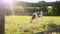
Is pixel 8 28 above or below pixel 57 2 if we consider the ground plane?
below

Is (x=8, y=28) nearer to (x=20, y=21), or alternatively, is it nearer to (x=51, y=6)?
(x=20, y=21)

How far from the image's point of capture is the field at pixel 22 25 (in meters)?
1.76

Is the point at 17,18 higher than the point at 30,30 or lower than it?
higher

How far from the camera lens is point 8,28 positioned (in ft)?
5.78

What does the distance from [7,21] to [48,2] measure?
1.70 feet

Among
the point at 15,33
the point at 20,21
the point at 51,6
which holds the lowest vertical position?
the point at 15,33

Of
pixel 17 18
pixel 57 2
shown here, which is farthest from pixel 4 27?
pixel 57 2

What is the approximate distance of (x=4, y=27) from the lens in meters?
1.76

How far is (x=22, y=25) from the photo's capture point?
5.79 feet

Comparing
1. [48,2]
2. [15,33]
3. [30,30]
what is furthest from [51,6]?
[15,33]

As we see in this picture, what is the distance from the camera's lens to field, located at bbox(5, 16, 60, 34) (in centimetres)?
176

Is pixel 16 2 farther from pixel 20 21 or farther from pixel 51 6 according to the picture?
pixel 51 6

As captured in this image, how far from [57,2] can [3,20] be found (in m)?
0.65

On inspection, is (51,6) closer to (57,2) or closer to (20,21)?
(57,2)
